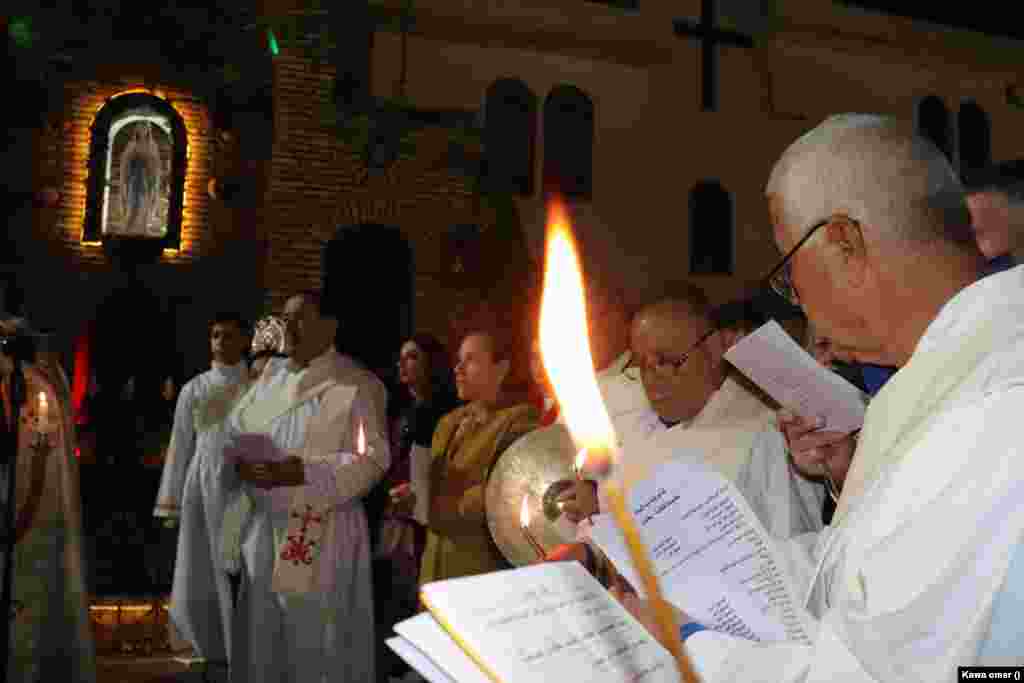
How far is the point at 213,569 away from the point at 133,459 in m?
5.03

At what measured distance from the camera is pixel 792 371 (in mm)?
2320

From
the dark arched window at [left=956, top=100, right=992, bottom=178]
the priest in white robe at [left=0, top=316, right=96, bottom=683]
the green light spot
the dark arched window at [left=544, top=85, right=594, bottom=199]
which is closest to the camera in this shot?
the priest in white robe at [left=0, top=316, right=96, bottom=683]

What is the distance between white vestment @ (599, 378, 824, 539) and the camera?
Answer: 3102mm

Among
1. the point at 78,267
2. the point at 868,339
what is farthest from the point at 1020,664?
the point at 78,267

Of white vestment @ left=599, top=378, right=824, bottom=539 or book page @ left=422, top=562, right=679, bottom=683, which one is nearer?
book page @ left=422, top=562, right=679, bottom=683

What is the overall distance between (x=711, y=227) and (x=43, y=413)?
1169cm

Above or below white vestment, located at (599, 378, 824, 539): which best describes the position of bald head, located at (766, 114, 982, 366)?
above

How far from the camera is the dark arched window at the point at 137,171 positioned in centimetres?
1259

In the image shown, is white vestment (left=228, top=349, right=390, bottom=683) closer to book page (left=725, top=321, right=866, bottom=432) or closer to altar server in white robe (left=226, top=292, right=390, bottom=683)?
altar server in white robe (left=226, top=292, right=390, bottom=683)

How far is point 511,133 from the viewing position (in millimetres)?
13984

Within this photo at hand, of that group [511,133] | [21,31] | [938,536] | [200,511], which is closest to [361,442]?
[200,511]

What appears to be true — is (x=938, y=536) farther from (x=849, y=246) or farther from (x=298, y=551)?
(x=298, y=551)

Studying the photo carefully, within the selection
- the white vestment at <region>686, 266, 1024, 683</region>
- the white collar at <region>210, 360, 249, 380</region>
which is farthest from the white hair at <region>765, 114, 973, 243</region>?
the white collar at <region>210, 360, 249, 380</region>

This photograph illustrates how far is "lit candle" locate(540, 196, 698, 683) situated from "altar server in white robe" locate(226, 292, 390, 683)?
4715 millimetres
